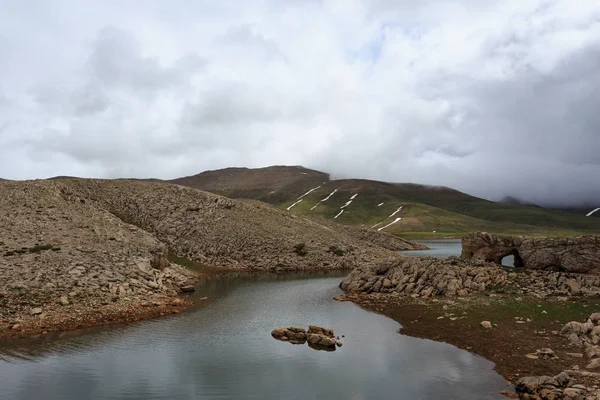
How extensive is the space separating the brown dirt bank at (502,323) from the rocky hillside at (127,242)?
30024 millimetres

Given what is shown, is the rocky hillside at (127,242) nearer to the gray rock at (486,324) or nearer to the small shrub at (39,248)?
the small shrub at (39,248)

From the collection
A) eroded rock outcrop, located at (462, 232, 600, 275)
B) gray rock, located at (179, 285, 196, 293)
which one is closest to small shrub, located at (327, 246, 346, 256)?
eroded rock outcrop, located at (462, 232, 600, 275)

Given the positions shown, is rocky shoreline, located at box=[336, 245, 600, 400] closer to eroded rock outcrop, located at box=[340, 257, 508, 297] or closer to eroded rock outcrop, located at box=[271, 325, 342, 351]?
eroded rock outcrop, located at box=[340, 257, 508, 297]

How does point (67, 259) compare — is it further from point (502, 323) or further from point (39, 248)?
point (502, 323)

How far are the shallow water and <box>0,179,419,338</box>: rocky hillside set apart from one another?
10297mm

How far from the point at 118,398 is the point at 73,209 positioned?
5647 centimetres

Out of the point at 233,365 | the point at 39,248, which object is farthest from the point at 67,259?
the point at 233,365

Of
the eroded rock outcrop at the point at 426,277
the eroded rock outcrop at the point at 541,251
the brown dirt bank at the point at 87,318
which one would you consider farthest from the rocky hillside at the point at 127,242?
the eroded rock outcrop at the point at 541,251

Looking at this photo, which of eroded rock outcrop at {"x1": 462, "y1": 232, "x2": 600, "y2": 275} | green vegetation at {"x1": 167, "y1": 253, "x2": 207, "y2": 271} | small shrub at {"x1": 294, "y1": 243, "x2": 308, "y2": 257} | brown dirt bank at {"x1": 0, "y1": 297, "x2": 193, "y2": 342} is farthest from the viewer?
small shrub at {"x1": 294, "y1": 243, "x2": 308, "y2": 257}

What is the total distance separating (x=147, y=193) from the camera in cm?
9831

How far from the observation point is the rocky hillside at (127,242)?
44.8m

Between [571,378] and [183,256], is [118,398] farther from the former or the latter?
[183,256]

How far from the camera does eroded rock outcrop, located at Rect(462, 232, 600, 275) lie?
1972 inches

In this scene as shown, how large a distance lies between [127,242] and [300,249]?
4010cm
